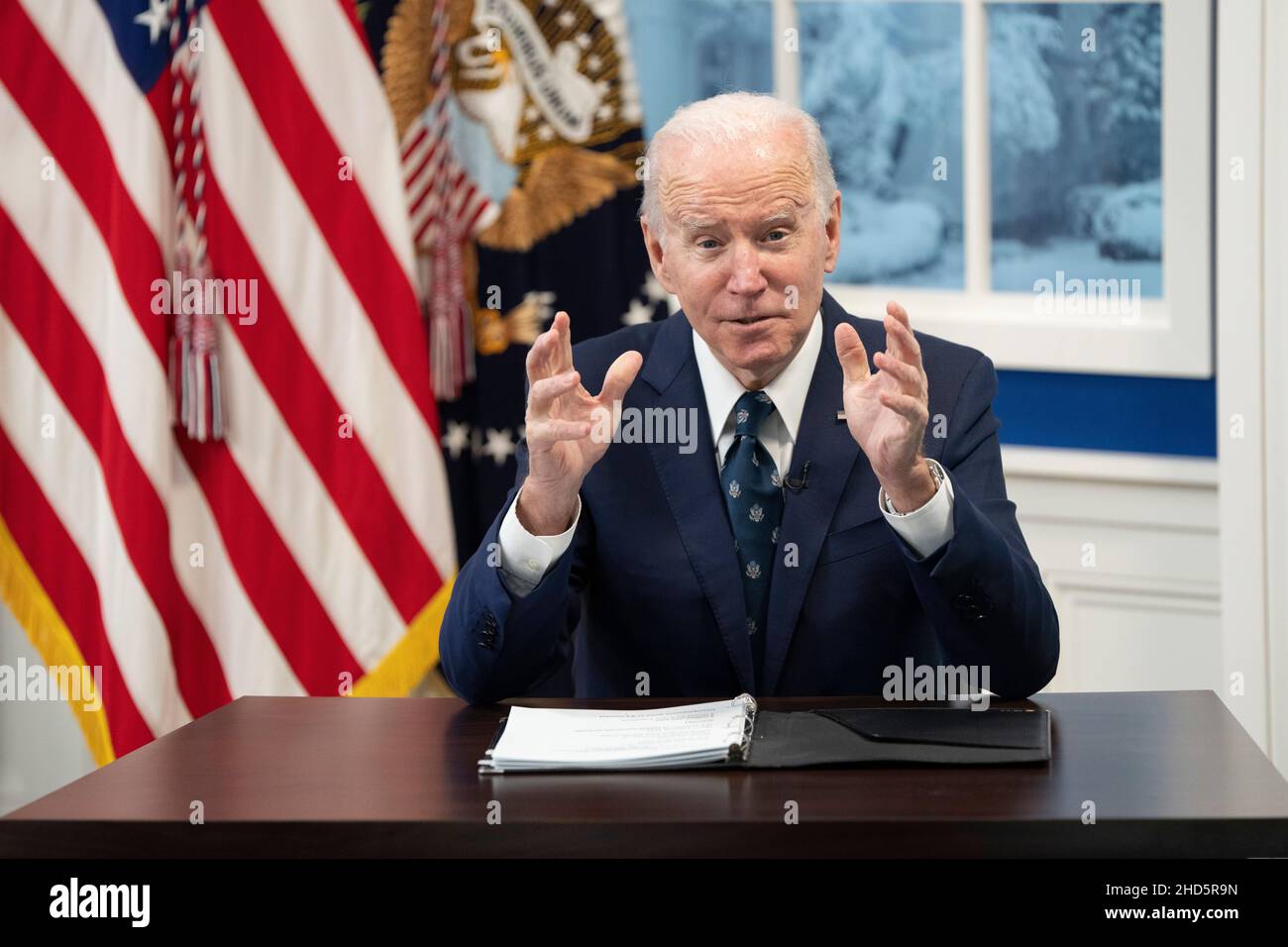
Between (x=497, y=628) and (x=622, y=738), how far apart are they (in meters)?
0.32

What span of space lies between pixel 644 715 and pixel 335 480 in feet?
6.46

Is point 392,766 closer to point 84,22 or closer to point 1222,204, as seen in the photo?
point 1222,204

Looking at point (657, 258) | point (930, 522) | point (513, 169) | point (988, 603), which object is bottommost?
point (988, 603)

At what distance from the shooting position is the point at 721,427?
7.20 ft

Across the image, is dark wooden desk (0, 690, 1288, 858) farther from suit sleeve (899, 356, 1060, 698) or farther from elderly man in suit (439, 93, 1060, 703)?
elderly man in suit (439, 93, 1060, 703)

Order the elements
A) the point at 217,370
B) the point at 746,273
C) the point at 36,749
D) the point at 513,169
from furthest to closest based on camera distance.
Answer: the point at 36,749, the point at 513,169, the point at 217,370, the point at 746,273

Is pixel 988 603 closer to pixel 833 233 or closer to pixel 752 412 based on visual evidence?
pixel 752 412

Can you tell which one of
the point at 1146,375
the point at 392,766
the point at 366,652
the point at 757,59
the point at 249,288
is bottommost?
the point at 366,652

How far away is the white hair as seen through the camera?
6.89 ft

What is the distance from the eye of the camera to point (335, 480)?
3.62 m

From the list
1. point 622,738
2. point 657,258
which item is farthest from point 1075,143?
point 622,738

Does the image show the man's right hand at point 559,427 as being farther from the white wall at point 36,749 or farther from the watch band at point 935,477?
the white wall at point 36,749

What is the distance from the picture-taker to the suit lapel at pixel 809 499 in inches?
81.9
